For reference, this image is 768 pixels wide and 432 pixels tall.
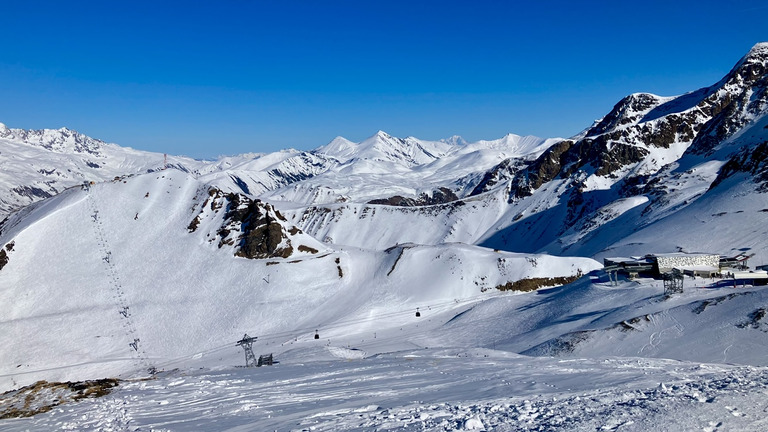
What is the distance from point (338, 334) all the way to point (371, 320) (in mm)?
6162

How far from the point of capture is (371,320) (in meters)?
65.1

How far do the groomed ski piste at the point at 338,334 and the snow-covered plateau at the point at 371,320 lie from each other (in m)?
0.20

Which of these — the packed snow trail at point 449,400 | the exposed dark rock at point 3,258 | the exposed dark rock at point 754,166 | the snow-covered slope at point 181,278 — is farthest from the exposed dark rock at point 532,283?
the exposed dark rock at point 3,258

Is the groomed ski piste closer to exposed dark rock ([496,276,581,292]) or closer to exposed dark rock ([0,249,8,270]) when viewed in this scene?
exposed dark rock ([0,249,8,270])

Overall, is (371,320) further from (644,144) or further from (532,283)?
(644,144)

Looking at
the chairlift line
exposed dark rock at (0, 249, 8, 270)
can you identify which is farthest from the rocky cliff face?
exposed dark rock at (0, 249, 8, 270)

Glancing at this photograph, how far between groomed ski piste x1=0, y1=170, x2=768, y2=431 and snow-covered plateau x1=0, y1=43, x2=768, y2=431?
0.20 m

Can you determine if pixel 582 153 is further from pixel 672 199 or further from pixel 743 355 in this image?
pixel 743 355

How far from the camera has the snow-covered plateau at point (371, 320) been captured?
15844mm

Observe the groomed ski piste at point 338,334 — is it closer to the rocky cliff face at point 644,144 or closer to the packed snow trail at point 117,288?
the packed snow trail at point 117,288

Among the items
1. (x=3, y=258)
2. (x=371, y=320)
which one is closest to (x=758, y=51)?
(x=371, y=320)

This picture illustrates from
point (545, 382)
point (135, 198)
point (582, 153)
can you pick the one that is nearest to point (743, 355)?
point (545, 382)

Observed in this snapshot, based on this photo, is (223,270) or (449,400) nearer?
(449,400)

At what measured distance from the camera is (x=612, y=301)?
46312mm
